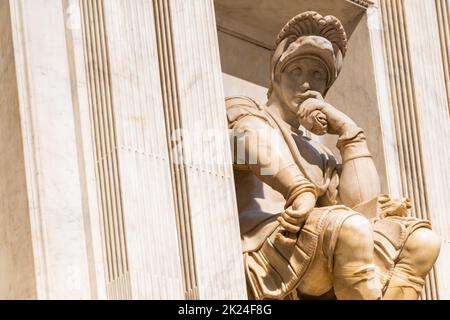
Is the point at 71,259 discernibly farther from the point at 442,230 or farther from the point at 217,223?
the point at 442,230

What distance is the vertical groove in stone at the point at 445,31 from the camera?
41.4 ft

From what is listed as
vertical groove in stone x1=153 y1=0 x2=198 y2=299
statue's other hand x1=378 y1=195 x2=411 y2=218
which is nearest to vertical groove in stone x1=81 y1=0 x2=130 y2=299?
vertical groove in stone x1=153 y1=0 x2=198 y2=299

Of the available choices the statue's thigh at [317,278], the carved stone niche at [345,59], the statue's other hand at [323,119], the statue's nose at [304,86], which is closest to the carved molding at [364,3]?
the carved stone niche at [345,59]

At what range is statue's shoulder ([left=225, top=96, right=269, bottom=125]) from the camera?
10.9 metres

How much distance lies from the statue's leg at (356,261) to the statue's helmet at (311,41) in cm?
150

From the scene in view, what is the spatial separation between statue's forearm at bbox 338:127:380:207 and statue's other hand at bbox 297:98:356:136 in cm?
7

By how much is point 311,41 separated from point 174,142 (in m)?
1.47

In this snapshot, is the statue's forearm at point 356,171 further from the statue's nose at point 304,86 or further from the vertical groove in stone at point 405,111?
the vertical groove in stone at point 405,111

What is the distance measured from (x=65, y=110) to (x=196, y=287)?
3.93 ft

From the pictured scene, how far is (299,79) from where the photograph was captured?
11.3 m

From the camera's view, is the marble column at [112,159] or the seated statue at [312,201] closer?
the marble column at [112,159]

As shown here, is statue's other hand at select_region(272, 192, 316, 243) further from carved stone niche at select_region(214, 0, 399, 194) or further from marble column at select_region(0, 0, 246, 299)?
carved stone niche at select_region(214, 0, 399, 194)

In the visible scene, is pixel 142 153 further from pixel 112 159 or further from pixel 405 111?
pixel 405 111

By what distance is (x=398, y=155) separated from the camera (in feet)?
39.8
